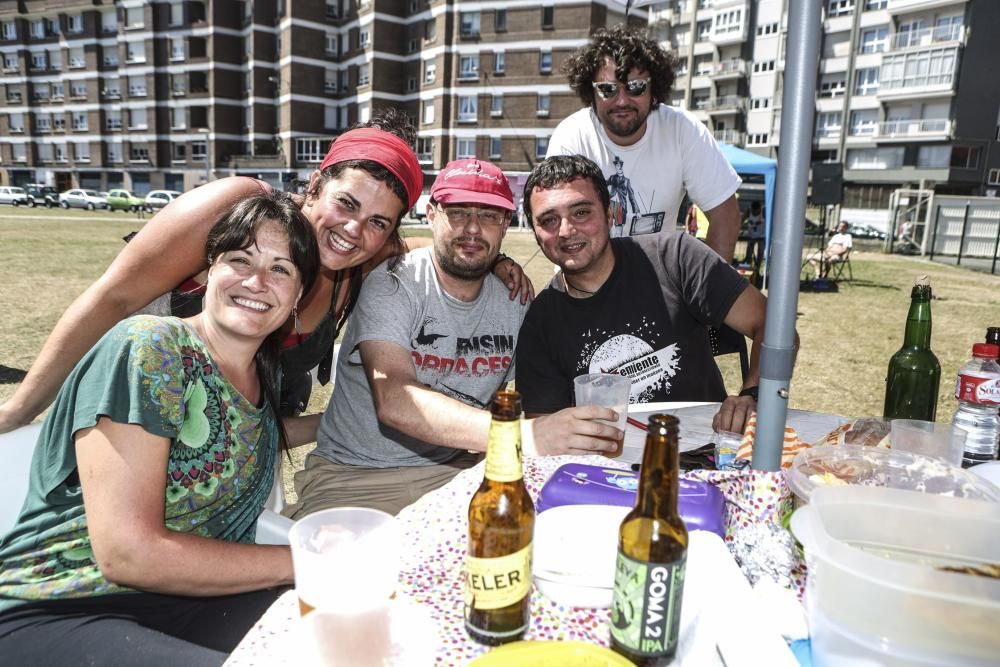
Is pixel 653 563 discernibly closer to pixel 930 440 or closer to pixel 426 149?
pixel 930 440

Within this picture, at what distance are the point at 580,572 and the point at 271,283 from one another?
46.5 inches

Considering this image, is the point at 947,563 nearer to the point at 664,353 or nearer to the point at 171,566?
the point at 171,566

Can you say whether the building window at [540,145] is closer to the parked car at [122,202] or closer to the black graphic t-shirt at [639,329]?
the parked car at [122,202]

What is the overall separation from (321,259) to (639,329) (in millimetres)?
1354

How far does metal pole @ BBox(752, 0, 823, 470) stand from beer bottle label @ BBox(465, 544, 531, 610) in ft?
2.35

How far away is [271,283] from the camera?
5.86 feet

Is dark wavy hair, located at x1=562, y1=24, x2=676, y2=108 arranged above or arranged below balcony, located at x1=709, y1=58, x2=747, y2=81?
below

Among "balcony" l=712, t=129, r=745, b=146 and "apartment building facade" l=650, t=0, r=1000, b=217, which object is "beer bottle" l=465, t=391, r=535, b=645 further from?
"balcony" l=712, t=129, r=745, b=146

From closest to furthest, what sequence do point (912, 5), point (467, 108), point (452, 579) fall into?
point (452, 579)
point (912, 5)
point (467, 108)

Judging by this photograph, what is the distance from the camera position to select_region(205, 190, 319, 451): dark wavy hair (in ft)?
5.82

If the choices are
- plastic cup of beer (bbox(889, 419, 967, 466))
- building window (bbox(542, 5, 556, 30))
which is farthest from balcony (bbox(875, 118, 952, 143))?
plastic cup of beer (bbox(889, 419, 967, 466))

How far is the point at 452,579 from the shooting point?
3.78ft

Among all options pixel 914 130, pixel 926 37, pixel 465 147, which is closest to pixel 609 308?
pixel 465 147

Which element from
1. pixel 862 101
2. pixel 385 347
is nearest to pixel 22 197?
pixel 385 347
